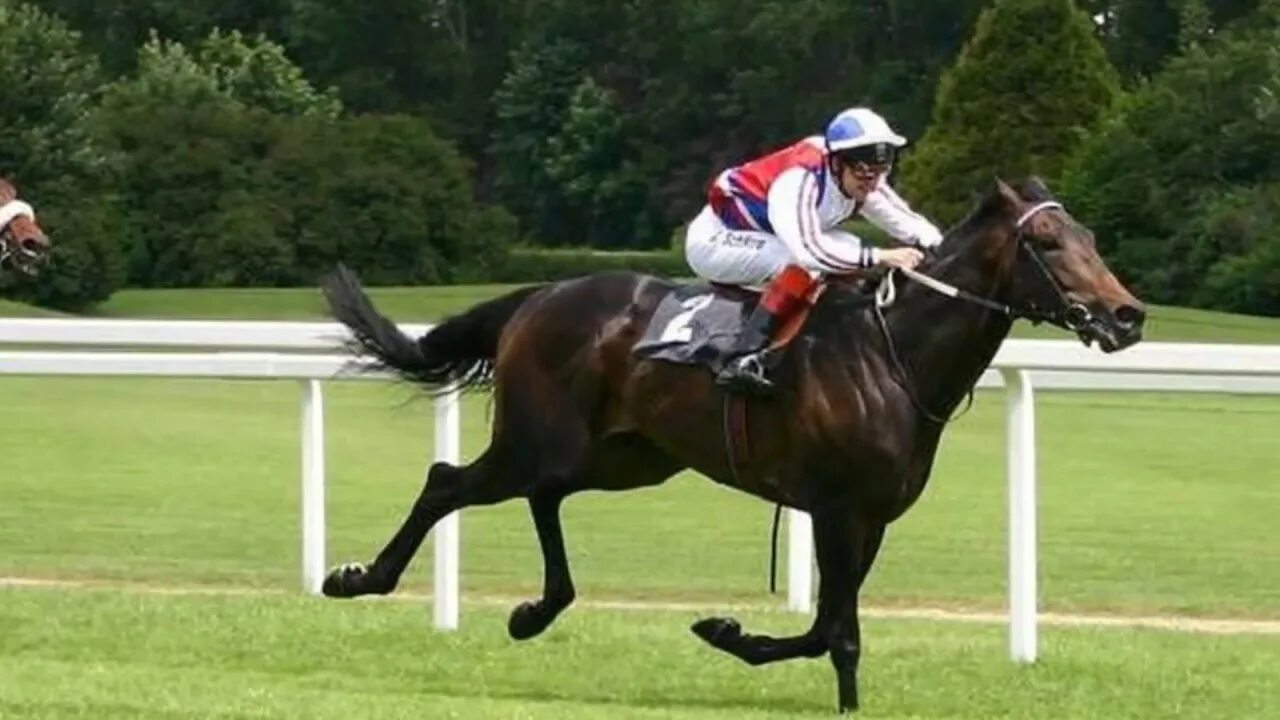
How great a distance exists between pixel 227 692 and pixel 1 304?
1134 inches

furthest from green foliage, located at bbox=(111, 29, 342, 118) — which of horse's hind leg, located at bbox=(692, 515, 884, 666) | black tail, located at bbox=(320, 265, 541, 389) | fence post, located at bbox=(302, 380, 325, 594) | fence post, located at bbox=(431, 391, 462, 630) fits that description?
horse's hind leg, located at bbox=(692, 515, 884, 666)

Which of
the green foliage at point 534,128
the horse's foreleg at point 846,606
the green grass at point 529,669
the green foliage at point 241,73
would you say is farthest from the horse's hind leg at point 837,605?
the green foliage at point 534,128

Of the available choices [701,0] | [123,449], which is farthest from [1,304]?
[701,0]

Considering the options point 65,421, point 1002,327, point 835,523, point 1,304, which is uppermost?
point 1002,327

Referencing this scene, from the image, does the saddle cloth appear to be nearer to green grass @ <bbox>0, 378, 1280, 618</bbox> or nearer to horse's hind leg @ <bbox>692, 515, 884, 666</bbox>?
horse's hind leg @ <bbox>692, 515, 884, 666</bbox>

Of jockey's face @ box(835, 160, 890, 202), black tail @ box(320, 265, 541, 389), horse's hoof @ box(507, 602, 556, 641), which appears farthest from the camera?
black tail @ box(320, 265, 541, 389)

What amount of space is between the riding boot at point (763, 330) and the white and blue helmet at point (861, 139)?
36 cm

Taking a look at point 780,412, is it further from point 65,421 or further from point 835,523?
point 65,421

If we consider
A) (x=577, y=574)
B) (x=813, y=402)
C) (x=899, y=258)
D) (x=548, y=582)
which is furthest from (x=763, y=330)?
(x=577, y=574)

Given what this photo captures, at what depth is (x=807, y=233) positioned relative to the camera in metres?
8.19

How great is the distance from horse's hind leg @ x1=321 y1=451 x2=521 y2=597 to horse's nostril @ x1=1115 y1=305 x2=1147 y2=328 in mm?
2069

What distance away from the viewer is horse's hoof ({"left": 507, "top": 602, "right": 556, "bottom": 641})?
28.9ft

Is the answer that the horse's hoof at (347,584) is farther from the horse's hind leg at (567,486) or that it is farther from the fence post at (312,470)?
the fence post at (312,470)

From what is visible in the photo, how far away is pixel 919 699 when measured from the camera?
327 inches
